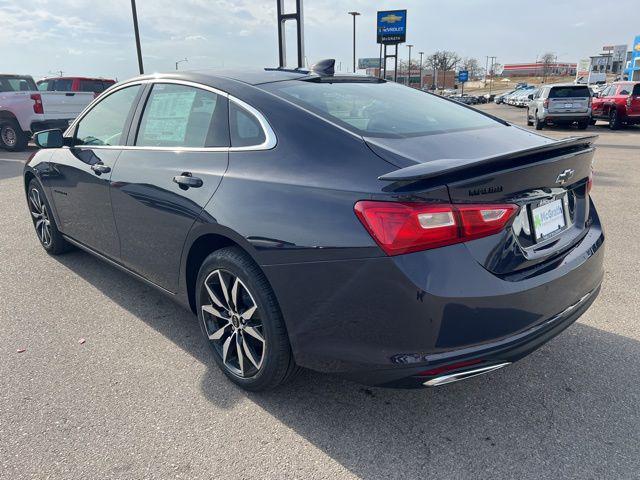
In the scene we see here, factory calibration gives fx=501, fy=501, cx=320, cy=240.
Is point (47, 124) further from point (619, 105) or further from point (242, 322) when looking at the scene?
point (619, 105)

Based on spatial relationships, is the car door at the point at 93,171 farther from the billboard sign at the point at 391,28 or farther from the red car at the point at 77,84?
the billboard sign at the point at 391,28

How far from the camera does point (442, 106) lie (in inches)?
126

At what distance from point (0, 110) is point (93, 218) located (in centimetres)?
1274

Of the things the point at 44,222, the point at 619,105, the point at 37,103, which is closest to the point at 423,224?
the point at 44,222

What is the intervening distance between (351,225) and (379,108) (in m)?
1.08

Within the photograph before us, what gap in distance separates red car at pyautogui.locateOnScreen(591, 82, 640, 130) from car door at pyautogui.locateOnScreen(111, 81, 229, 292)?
63.3 feet

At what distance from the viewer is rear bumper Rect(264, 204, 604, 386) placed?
6.30ft

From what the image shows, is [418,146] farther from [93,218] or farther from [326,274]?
[93,218]

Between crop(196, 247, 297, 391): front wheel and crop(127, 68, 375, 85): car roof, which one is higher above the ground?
crop(127, 68, 375, 85): car roof

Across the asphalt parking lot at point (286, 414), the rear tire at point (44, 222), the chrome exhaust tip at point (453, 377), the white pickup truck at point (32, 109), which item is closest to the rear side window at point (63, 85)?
the white pickup truck at point (32, 109)

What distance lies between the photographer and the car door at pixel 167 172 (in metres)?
2.74

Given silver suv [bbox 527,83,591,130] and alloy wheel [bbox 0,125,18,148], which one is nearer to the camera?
alloy wheel [bbox 0,125,18,148]

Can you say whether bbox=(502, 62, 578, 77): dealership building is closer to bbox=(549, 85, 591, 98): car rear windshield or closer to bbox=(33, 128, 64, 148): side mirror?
bbox=(549, 85, 591, 98): car rear windshield

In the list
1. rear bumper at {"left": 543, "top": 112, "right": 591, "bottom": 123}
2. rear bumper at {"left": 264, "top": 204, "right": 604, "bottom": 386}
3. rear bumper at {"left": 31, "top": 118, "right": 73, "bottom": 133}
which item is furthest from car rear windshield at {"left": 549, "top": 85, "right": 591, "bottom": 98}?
rear bumper at {"left": 264, "top": 204, "right": 604, "bottom": 386}
